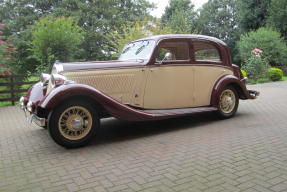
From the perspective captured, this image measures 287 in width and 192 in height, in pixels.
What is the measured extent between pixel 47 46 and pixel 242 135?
8950 mm

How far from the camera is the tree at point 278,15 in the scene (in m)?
24.2

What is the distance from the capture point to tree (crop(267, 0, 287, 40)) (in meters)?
24.2

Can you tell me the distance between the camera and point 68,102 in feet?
Result: 13.4

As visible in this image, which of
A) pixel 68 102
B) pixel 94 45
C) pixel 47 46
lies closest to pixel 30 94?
pixel 68 102

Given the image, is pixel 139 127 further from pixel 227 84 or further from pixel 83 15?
pixel 83 15

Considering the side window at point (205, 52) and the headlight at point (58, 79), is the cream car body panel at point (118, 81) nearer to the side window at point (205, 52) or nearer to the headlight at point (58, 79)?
the headlight at point (58, 79)

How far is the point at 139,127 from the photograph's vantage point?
17.9 ft

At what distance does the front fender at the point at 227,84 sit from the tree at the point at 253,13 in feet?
77.3

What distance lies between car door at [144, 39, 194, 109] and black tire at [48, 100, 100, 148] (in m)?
1.20

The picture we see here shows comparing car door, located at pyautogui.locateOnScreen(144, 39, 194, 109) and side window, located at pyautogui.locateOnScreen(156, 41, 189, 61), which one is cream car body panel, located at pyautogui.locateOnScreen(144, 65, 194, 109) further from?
side window, located at pyautogui.locateOnScreen(156, 41, 189, 61)

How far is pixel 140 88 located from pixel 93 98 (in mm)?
1064

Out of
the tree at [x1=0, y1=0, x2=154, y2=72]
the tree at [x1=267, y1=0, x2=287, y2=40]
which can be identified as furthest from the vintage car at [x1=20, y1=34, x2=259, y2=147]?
the tree at [x1=267, y1=0, x2=287, y2=40]

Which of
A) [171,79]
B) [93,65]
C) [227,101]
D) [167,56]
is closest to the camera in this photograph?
[93,65]

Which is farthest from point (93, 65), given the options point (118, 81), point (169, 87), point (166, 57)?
point (169, 87)
